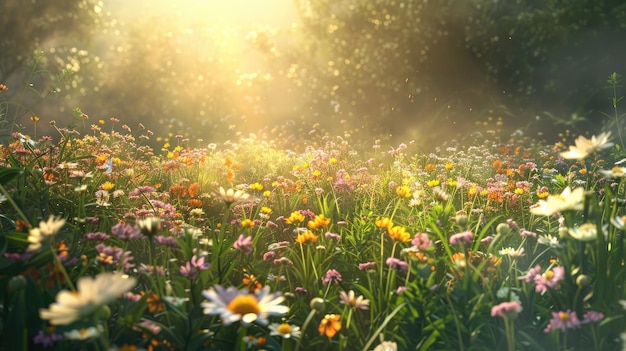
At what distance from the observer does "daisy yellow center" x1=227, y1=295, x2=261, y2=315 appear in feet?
3.66

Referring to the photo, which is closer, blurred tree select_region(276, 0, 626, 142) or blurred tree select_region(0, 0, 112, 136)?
blurred tree select_region(276, 0, 626, 142)

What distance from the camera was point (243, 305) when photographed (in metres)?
1.13

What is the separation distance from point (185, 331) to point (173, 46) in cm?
1229

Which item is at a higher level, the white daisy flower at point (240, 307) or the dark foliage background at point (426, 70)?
the dark foliage background at point (426, 70)

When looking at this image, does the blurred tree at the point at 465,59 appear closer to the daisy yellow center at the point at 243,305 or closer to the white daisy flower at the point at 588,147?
the white daisy flower at the point at 588,147

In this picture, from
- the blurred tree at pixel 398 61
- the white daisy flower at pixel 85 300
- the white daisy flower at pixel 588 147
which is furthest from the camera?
the blurred tree at pixel 398 61

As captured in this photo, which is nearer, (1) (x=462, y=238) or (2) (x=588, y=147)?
(1) (x=462, y=238)

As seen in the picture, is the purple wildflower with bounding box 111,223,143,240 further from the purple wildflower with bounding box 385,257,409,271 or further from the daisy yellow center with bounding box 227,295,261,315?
the purple wildflower with bounding box 385,257,409,271

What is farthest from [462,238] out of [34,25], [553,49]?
[34,25]

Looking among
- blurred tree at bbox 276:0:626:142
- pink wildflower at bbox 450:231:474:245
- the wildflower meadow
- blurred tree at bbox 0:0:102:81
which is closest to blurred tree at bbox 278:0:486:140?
blurred tree at bbox 276:0:626:142

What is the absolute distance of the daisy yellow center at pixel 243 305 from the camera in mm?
1114

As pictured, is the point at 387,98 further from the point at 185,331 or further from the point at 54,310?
the point at 54,310

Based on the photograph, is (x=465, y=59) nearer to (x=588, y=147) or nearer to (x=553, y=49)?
(x=553, y=49)

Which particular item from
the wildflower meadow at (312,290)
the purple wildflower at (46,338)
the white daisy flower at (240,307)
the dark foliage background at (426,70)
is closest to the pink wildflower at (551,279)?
the wildflower meadow at (312,290)
